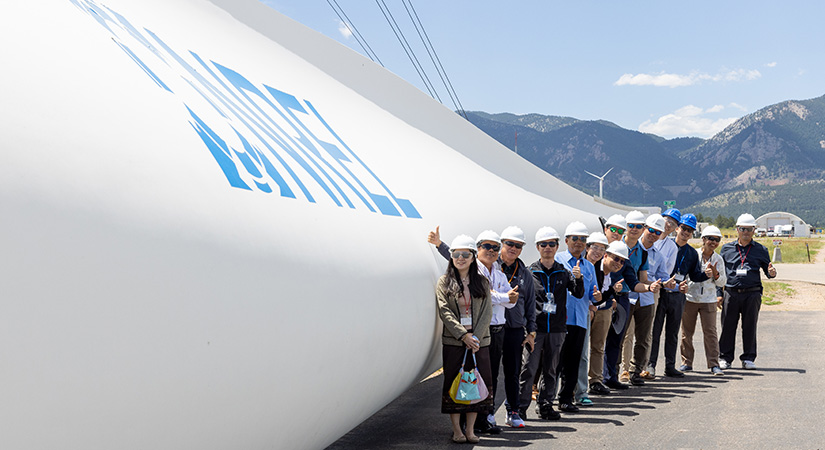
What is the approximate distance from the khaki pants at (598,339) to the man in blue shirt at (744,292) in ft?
9.10

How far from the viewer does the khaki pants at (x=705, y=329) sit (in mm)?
10055

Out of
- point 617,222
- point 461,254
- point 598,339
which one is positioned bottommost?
point 598,339

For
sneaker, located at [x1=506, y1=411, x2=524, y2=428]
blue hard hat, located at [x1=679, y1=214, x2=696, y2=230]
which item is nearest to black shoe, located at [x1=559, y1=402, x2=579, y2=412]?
sneaker, located at [x1=506, y1=411, x2=524, y2=428]

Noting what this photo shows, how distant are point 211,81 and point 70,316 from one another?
8.35 feet

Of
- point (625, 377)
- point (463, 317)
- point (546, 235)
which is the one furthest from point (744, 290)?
point (463, 317)

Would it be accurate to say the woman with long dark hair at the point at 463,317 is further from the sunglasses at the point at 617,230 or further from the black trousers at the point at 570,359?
the sunglasses at the point at 617,230

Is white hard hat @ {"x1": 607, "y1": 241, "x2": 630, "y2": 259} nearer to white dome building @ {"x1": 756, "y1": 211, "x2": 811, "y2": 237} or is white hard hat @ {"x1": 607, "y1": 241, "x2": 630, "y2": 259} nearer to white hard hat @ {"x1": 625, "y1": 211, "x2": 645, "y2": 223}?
white hard hat @ {"x1": 625, "y1": 211, "x2": 645, "y2": 223}

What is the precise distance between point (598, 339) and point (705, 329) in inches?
103

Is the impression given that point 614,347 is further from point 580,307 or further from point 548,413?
point 548,413

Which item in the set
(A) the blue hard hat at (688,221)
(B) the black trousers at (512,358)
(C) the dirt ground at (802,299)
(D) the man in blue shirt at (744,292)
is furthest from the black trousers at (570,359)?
(C) the dirt ground at (802,299)

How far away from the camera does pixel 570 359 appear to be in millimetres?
7746

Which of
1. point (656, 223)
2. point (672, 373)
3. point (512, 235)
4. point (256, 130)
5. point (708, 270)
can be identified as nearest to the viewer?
point (256, 130)

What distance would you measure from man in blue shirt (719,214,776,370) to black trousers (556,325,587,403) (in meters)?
3.80

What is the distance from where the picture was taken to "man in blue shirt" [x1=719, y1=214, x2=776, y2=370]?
10359 mm
